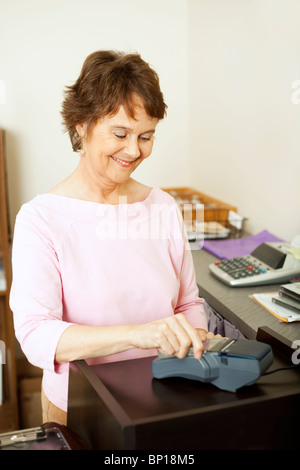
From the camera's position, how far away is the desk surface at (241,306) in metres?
1.39

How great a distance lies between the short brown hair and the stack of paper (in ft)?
2.15

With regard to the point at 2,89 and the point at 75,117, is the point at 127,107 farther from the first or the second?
the point at 2,89

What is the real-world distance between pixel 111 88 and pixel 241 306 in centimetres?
76

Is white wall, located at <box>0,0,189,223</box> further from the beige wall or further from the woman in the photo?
the woman

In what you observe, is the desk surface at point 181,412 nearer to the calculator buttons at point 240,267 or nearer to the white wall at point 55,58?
the calculator buttons at point 240,267

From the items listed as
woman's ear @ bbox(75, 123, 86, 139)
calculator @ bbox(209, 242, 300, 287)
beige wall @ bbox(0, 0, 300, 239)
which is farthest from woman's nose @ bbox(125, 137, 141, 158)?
beige wall @ bbox(0, 0, 300, 239)

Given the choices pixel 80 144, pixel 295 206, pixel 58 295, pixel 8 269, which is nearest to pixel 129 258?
pixel 58 295

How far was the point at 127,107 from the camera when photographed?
1.19 meters

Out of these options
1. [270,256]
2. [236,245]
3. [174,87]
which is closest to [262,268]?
[270,256]

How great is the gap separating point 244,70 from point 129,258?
4.46ft

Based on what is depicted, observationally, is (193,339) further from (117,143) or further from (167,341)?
(117,143)

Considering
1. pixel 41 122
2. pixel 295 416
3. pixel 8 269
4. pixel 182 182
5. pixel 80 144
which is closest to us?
pixel 295 416

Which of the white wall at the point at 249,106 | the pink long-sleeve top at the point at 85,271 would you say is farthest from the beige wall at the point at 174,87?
the pink long-sleeve top at the point at 85,271
